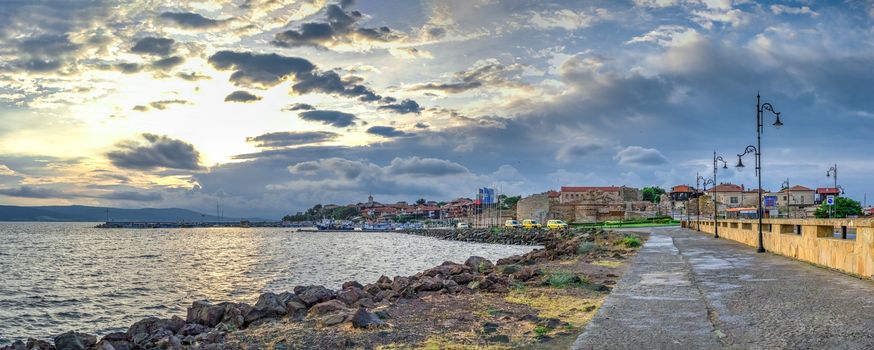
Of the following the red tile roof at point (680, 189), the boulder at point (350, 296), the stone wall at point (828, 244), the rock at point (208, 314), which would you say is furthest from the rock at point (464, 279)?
the red tile roof at point (680, 189)

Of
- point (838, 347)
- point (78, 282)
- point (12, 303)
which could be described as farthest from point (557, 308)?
point (78, 282)

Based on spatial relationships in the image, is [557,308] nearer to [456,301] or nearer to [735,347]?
[456,301]

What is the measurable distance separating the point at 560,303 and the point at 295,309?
18.0ft

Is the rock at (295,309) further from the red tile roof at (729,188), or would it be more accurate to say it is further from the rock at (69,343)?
the red tile roof at (729,188)

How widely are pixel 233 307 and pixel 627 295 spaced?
8456mm

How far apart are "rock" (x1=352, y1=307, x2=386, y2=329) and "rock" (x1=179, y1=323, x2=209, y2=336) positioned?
4434 mm

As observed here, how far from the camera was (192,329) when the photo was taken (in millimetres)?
12875

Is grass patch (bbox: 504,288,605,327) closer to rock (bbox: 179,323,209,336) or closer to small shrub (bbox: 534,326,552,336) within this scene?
small shrub (bbox: 534,326,552,336)

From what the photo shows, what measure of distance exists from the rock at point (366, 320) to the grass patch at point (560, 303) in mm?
2783

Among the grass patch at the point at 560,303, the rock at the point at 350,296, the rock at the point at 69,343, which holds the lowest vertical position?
the rock at the point at 69,343

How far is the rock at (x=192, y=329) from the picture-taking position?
41.8 ft

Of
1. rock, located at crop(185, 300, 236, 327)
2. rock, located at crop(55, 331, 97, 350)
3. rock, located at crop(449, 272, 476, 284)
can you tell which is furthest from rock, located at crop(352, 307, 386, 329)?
rock, located at crop(55, 331, 97, 350)

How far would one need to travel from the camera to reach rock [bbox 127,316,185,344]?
1291 cm

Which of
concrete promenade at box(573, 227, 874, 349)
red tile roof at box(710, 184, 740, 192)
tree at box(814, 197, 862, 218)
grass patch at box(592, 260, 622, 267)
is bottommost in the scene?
grass patch at box(592, 260, 622, 267)
